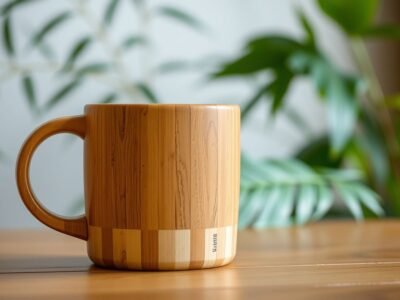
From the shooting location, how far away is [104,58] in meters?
1.29

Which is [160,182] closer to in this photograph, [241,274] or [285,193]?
[241,274]

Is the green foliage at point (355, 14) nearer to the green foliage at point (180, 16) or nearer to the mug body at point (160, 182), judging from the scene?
the green foliage at point (180, 16)

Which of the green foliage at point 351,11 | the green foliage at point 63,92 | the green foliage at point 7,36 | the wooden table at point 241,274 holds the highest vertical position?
the green foliage at point 351,11

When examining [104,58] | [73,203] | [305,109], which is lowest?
[73,203]

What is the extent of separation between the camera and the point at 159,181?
1.90 ft

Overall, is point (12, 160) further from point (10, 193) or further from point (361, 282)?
point (361, 282)

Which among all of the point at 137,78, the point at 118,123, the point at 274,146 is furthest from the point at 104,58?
the point at 118,123

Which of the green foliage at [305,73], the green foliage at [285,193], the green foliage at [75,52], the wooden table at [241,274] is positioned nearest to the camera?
the wooden table at [241,274]

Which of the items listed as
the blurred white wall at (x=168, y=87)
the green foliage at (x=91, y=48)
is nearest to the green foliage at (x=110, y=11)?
the green foliage at (x=91, y=48)

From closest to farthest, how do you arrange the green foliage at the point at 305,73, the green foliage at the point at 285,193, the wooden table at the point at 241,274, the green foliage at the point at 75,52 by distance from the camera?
the wooden table at the point at 241,274 → the green foliage at the point at 285,193 → the green foliage at the point at 305,73 → the green foliage at the point at 75,52

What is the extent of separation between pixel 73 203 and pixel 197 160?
726mm

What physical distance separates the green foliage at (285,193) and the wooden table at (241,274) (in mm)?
109

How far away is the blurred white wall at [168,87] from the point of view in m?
1.24

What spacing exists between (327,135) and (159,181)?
776 mm
